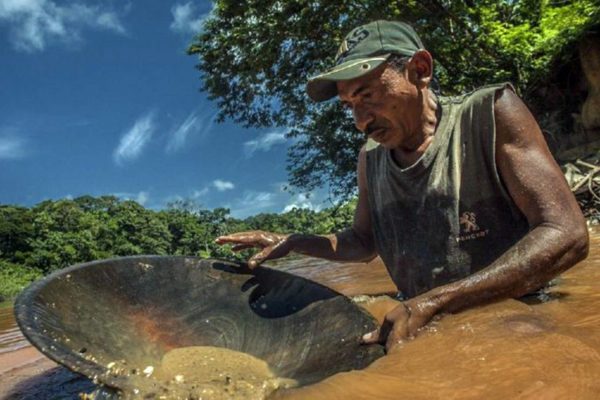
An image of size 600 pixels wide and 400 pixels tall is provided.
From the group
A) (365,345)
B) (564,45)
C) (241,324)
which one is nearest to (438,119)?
(365,345)

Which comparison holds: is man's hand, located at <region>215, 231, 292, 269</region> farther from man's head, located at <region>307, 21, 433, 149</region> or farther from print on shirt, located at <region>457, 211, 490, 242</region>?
print on shirt, located at <region>457, 211, 490, 242</region>

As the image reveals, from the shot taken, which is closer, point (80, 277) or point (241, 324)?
point (80, 277)

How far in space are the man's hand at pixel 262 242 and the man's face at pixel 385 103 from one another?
70 centimetres

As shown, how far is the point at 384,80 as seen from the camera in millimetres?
1824

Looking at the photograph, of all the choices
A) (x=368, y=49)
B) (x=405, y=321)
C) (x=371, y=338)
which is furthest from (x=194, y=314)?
(x=368, y=49)

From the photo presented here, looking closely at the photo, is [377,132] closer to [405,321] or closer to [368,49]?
[368,49]

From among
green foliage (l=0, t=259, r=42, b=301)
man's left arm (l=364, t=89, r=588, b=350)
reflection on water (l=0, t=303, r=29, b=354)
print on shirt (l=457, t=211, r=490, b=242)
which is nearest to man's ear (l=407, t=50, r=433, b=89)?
man's left arm (l=364, t=89, r=588, b=350)

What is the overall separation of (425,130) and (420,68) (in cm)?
26

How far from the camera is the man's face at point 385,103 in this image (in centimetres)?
183

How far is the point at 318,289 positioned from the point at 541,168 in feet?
3.10

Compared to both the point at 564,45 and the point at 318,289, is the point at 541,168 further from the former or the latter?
the point at 564,45

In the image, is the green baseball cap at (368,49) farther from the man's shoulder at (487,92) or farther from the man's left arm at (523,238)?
the man's left arm at (523,238)

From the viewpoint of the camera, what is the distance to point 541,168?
1.66 m

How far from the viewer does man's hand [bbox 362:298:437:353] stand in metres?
1.43
